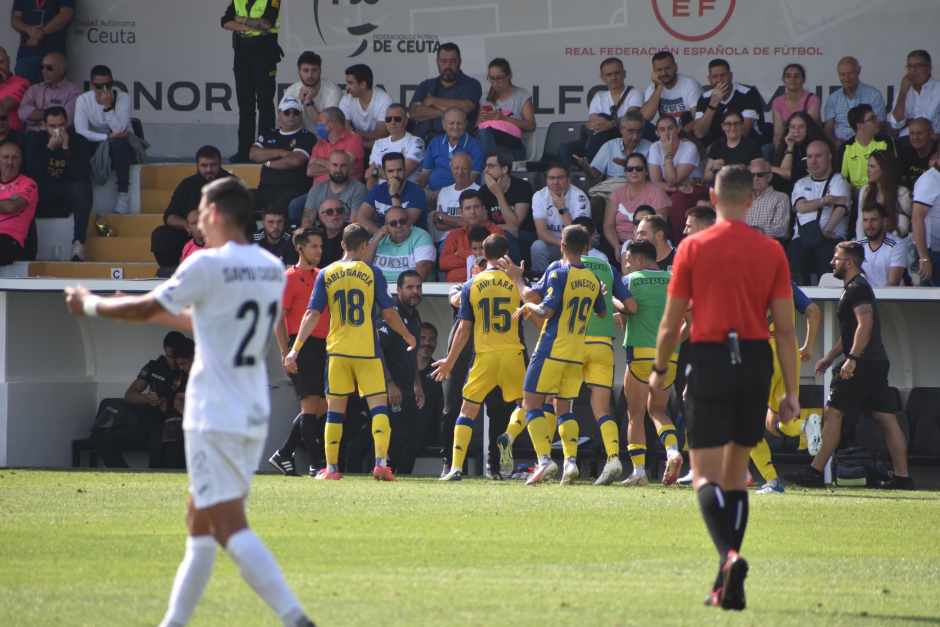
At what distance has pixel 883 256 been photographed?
17.3m

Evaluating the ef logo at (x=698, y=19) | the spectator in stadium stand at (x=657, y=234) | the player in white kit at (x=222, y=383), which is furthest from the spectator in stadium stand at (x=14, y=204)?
the player in white kit at (x=222, y=383)

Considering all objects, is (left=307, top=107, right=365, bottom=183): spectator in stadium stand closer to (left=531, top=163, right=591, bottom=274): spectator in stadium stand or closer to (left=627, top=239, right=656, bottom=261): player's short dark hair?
(left=531, top=163, right=591, bottom=274): spectator in stadium stand

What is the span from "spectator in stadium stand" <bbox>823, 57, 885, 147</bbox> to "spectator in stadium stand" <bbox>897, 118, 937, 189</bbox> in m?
1.02

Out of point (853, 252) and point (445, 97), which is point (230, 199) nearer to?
point (853, 252)

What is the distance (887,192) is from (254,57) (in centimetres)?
791

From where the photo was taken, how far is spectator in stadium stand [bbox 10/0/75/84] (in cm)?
2147

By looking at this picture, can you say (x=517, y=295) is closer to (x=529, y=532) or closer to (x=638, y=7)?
(x=529, y=532)

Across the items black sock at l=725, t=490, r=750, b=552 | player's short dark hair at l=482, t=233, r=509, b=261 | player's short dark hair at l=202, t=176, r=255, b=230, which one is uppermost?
player's short dark hair at l=202, t=176, r=255, b=230

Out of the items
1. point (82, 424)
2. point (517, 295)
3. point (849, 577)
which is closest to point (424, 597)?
point (849, 577)

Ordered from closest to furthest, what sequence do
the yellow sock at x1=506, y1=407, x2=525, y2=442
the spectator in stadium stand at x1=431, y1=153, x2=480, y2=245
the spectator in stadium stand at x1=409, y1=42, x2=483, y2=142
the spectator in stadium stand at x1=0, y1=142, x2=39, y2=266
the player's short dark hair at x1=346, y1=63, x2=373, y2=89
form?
the yellow sock at x1=506, y1=407, x2=525, y2=442 → the spectator in stadium stand at x1=431, y1=153, x2=480, y2=245 → the spectator in stadium stand at x1=0, y1=142, x2=39, y2=266 → the spectator in stadium stand at x1=409, y1=42, x2=483, y2=142 → the player's short dark hair at x1=346, y1=63, x2=373, y2=89

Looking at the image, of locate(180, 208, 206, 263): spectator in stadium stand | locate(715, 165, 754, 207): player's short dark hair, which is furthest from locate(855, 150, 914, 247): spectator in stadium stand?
locate(715, 165, 754, 207): player's short dark hair

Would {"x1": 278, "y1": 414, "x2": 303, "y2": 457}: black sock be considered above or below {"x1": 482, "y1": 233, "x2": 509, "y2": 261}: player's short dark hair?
below

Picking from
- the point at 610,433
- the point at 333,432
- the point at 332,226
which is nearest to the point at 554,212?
the point at 332,226

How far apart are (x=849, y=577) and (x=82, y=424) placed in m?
12.4
